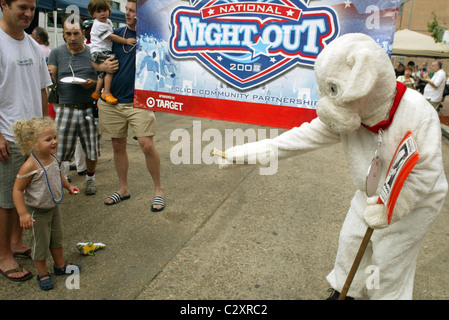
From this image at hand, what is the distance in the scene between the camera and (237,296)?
8.30ft

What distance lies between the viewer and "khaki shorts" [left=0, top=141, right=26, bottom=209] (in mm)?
2590

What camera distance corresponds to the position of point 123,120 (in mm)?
3812

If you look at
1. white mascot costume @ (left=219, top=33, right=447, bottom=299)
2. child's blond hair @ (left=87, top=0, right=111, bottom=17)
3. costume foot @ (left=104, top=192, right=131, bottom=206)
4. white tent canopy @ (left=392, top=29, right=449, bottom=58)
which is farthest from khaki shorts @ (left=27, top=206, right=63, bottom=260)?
white tent canopy @ (left=392, top=29, right=449, bottom=58)

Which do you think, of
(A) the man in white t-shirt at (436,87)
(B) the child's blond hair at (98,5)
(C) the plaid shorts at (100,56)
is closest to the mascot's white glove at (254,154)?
(C) the plaid shorts at (100,56)

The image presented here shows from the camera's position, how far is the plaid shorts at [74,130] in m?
3.86

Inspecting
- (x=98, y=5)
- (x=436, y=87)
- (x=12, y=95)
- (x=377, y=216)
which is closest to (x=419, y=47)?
(x=436, y=87)

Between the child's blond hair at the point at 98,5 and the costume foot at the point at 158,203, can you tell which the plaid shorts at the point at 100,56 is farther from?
the costume foot at the point at 158,203

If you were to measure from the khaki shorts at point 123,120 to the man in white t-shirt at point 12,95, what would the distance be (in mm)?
1049

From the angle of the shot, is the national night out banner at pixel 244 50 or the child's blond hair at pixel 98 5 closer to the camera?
the national night out banner at pixel 244 50

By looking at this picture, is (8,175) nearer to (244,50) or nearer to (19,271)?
(19,271)

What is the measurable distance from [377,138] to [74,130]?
324 centimetres
